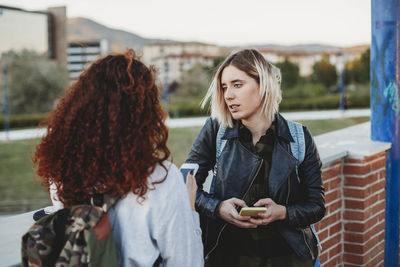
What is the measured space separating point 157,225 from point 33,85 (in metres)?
59.4

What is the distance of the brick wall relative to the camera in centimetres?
380

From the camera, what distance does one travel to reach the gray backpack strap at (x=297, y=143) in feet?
7.50

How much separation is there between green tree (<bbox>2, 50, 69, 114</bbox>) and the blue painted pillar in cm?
5367

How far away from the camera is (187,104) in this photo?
5772cm

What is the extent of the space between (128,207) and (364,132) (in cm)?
389

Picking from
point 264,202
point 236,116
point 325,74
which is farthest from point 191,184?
point 325,74

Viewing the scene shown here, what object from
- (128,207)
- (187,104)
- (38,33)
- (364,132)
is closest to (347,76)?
(187,104)

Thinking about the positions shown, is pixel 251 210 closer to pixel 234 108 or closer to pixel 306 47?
pixel 234 108

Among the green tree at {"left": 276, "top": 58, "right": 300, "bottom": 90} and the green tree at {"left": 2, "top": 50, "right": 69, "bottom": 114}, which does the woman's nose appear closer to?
the green tree at {"left": 2, "top": 50, "right": 69, "bottom": 114}

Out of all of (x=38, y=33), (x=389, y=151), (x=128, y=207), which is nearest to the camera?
(x=128, y=207)

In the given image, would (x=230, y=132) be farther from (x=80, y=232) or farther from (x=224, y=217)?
(x=80, y=232)

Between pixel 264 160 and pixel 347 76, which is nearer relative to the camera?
pixel 264 160

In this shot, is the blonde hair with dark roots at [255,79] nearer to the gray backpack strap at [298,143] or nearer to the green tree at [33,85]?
the gray backpack strap at [298,143]

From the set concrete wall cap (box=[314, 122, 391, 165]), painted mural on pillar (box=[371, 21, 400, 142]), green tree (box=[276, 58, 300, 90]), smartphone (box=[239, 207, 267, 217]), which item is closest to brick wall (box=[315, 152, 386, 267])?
concrete wall cap (box=[314, 122, 391, 165])
